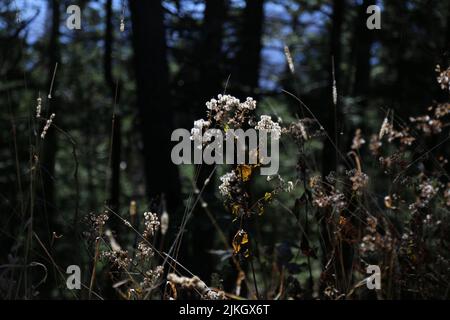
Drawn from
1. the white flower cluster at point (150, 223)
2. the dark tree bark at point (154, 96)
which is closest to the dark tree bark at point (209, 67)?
the dark tree bark at point (154, 96)

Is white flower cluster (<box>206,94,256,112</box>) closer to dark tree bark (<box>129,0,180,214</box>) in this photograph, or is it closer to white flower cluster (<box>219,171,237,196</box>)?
white flower cluster (<box>219,171,237,196</box>)

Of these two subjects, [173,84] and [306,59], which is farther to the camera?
[306,59]

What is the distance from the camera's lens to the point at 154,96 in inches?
281

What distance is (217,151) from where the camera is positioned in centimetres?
299

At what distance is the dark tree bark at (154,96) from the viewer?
6.95 meters

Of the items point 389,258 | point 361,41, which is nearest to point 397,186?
point 389,258

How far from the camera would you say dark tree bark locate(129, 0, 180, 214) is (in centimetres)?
695

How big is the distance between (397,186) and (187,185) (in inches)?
250

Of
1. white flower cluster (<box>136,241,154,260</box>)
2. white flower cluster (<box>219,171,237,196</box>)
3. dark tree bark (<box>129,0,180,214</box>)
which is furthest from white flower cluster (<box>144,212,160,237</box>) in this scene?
dark tree bark (<box>129,0,180,214</box>)

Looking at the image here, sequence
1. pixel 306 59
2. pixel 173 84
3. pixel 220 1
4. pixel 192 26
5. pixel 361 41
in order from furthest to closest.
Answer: pixel 306 59
pixel 173 84
pixel 192 26
pixel 220 1
pixel 361 41

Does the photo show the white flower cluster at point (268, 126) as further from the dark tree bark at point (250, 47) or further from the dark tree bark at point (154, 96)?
the dark tree bark at point (250, 47)

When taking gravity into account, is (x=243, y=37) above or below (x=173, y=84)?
above

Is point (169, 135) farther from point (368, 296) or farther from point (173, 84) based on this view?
point (368, 296)

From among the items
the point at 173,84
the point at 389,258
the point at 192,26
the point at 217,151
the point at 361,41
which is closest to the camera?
the point at 389,258
